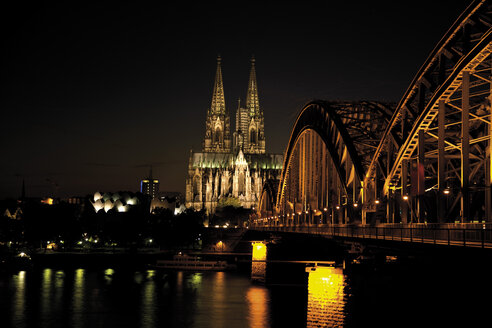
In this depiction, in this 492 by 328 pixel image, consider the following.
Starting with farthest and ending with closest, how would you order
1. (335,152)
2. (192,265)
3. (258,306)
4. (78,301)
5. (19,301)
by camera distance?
(192,265), (78,301), (19,301), (258,306), (335,152)

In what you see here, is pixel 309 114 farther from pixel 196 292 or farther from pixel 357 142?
pixel 196 292

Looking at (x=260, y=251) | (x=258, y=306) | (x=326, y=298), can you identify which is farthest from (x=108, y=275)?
(x=326, y=298)

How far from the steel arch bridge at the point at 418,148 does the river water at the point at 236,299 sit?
3.53 metres

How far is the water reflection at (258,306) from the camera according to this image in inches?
2152

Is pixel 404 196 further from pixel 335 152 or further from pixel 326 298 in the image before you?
pixel 335 152

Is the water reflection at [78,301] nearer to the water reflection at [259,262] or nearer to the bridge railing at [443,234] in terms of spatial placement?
the water reflection at [259,262]

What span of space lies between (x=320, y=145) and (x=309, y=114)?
12.2ft

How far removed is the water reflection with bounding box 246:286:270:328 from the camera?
179 ft

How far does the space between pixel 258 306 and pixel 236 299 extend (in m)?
6.24

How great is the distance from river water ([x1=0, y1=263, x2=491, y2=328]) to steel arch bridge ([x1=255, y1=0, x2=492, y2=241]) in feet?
11.6

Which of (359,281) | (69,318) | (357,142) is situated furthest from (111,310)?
(359,281)

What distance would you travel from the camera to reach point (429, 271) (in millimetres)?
28953

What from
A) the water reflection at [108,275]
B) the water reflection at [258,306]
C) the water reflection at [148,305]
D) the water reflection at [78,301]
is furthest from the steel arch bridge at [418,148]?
the water reflection at [108,275]

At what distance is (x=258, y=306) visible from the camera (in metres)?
62.7
